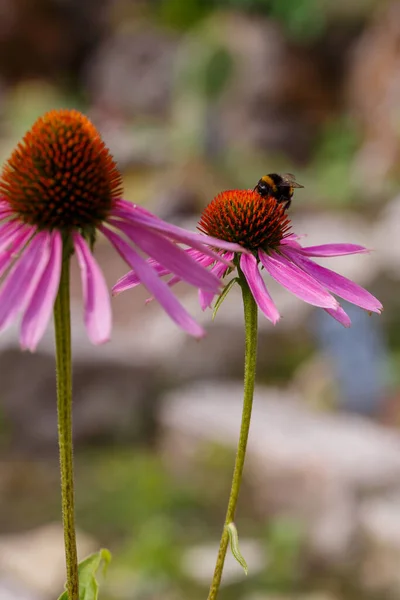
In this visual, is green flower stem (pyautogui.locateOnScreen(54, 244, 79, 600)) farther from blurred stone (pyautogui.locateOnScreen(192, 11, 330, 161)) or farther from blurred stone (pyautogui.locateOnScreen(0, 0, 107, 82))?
blurred stone (pyautogui.locateOnScreen(0, 0, 107, 82))

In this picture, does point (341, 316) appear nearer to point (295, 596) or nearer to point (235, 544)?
point (235, 544)

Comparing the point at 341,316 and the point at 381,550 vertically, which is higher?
the point at 381,550

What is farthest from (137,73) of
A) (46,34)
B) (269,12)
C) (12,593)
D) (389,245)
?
(12,593)

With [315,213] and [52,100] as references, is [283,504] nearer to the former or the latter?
[315,213]

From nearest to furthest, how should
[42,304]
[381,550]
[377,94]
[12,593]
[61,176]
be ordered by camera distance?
[42,304] → [61,176] → [12,593] → [381,550] → [377,94]

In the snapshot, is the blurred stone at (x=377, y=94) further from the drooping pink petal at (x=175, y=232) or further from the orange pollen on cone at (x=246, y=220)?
the drooping pink petal at (x=175, y=232)

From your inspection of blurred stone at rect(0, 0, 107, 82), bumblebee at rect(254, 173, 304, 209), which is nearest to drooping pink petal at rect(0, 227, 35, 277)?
bumblebee at rect(254, 173, 304, 209)

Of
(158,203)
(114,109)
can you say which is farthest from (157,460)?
(114,109)
